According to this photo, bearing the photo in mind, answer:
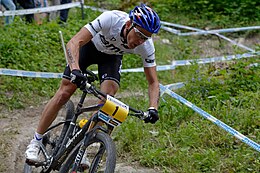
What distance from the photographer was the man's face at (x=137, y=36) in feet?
14.7

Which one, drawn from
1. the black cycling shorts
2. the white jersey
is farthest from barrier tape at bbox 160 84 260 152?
the black cycling shorts

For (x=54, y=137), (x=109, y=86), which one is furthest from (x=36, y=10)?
(x=109, y=86)

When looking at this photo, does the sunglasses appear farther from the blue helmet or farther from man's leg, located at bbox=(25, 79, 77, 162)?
man's leg, located at bbox=(25, 79, 77, 162)

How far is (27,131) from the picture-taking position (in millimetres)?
7066

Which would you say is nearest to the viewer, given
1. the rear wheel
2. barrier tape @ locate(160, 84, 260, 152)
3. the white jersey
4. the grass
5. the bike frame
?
the bike frame

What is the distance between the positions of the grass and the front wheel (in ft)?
4.25

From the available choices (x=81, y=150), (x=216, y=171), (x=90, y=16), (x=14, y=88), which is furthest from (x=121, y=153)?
(x=90, y=16)

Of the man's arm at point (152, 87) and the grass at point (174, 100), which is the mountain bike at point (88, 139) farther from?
the grass at point (174, 100)

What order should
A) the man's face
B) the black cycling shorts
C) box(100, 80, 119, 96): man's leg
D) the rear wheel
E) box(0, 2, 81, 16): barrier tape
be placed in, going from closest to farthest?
the man's face < box(100, 80, 119, 96): man's leg < the black cycling shorts < the rear wheel < box(0, 2, 81, 16): barrier tape

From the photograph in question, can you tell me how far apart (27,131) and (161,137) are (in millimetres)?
1864

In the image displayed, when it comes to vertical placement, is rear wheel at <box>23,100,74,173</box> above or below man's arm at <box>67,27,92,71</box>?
below

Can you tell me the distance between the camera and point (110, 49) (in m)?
5.14

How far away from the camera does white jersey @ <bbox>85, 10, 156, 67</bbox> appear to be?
4.89 meters

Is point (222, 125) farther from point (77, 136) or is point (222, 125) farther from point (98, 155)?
point (98, 155)
